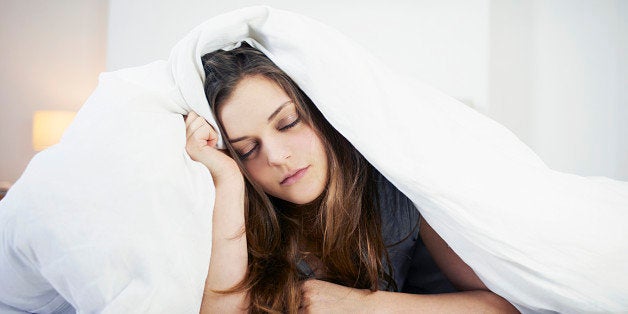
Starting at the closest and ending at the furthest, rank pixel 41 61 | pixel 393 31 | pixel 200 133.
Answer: pixel 200 133
pixel 393 31
pixel 41 61

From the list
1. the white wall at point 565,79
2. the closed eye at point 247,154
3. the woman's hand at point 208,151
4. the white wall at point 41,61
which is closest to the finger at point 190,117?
the woman's hand at point 208,151

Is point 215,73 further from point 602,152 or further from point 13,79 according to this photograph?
point 13,79

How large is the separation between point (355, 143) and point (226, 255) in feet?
0.94

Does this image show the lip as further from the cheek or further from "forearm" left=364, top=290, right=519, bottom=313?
"forearm" left=364, top=290, right=519, bottom=313

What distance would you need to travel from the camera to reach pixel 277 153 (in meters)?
0.82

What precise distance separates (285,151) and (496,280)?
41cm

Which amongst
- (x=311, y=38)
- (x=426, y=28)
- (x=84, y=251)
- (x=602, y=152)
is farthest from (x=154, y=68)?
(x=602, y=152)

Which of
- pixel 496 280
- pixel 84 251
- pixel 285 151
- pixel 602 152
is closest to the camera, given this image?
pixel 84 251

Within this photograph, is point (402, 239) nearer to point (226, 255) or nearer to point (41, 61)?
point (226, 255)

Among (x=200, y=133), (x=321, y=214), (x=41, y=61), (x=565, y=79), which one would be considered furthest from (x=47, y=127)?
(x=565, y=79)

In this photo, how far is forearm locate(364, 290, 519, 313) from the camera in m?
0.72

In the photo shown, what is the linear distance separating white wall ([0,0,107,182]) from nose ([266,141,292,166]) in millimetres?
2375

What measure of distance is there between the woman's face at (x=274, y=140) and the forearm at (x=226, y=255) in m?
0.10

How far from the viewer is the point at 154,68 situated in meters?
0.93
